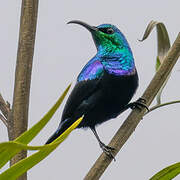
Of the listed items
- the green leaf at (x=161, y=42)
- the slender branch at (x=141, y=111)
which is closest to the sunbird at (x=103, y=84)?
the green leaf at (x=161, y=42)

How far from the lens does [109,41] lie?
50.6 inches

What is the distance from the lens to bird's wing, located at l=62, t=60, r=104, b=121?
123cm

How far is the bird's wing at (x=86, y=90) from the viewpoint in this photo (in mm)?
1227

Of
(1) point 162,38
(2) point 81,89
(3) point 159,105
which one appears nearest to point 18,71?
(3) point 159,105

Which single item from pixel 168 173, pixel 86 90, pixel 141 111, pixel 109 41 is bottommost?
pixel 168 173

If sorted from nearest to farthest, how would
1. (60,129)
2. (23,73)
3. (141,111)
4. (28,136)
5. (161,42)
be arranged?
(28,136) < (23,73) < (141,111) < (161,42) < (60,129)

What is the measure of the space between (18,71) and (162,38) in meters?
0.45

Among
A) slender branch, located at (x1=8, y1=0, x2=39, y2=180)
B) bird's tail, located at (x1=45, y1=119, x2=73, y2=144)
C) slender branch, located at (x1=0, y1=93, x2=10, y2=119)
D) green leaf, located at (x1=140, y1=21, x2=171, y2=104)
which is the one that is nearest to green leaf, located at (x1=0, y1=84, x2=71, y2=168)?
slender branch, located at (x1=8, y1=0, x2=39, y2=180)

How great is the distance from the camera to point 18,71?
0.70 metres

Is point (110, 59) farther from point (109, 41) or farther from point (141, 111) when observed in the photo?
point (141, 111)

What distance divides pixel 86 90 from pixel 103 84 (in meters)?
0.05

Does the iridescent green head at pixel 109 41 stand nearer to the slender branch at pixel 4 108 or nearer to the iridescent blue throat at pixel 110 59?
the iridescent blue throat at pixel 110 59

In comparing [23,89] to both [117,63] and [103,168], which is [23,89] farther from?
[117,63]

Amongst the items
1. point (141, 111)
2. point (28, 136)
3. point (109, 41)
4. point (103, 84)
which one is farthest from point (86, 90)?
point (28, 136)
